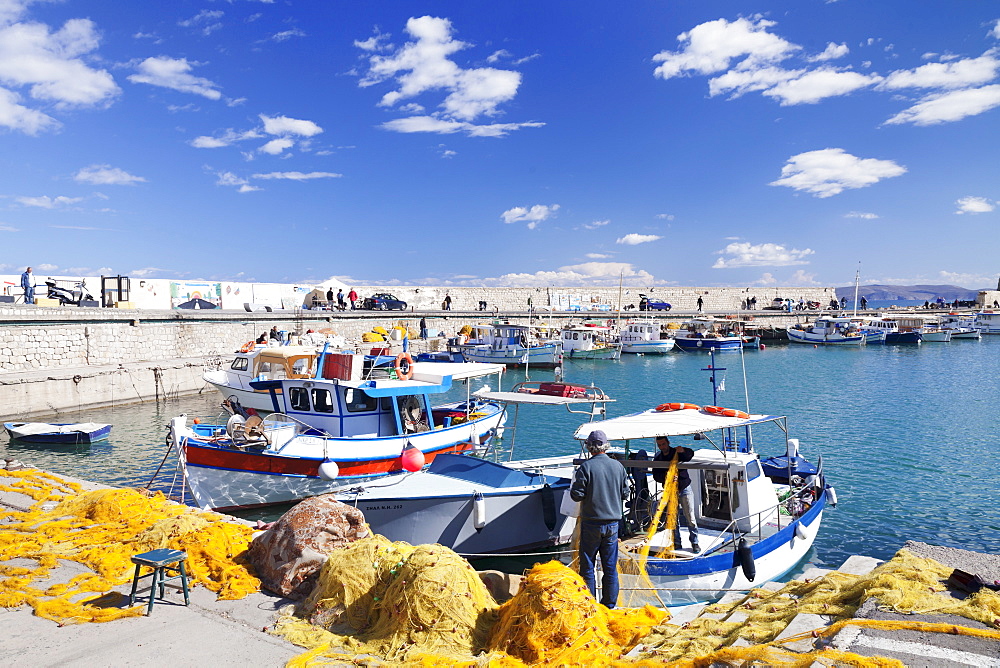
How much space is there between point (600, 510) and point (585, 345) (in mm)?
39532

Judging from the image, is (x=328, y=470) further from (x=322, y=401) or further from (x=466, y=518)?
(x=466, y=518)

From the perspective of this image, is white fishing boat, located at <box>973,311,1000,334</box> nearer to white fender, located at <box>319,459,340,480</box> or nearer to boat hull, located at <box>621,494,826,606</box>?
boat hull, located at <box>621,494,826,606</box>

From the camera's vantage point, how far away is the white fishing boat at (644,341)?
48875 mm

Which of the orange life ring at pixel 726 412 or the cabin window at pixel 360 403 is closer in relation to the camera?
the orange life ring at pixel 726 412

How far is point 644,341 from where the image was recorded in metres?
49.2

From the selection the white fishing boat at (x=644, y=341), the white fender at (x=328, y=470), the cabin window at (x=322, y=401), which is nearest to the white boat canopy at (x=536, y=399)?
the white fender at (x=328, y=470)

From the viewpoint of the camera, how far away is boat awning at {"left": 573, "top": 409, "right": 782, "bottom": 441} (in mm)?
8156

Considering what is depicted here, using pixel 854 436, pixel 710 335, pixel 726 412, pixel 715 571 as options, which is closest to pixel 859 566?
pixel 715 571

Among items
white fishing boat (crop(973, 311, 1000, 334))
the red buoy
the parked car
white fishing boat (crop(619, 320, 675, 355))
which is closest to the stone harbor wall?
the parked car

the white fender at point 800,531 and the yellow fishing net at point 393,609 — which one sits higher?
the yellow fishing net at point 393,609

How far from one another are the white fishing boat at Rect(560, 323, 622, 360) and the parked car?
47.0ft

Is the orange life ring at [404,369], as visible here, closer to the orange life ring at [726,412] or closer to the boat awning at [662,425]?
the boat awning at [662,425]

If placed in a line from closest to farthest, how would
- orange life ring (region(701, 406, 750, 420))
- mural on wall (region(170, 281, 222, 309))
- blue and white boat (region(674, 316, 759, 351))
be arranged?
orange life ring (region(701, 406, 750, 420))
mural on wall (region(170, 281, 222, 309))
blue and white boat (region(674, 316, 759, 351))

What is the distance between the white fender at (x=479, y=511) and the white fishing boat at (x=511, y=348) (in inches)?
1191
